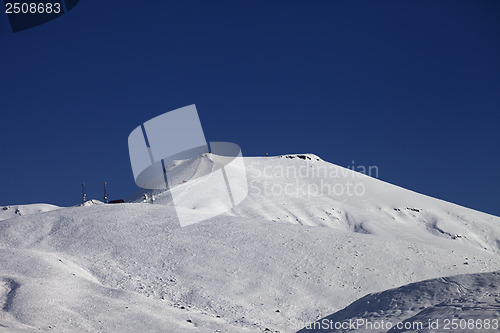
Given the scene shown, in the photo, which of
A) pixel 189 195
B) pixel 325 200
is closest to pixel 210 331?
pixel 189 195

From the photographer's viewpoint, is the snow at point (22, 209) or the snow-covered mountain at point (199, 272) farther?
the snow at point (22, 209)

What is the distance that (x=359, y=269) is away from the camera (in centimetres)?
3036

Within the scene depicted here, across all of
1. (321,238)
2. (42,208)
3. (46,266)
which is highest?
(46,266)

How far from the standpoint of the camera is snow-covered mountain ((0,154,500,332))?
21.0 metres

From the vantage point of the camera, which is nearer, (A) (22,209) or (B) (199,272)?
(B) (199,272)

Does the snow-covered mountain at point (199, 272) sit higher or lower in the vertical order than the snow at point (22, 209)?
higher

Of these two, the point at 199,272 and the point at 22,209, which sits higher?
the point at 199,272

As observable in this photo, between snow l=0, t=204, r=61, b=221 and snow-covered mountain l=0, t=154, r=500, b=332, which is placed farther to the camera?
snow l=0, t=204, r=61, b=221

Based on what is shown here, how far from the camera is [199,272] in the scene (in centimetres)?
2864

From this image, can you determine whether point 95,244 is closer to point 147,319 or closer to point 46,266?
point 46,266

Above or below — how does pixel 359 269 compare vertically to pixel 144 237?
below

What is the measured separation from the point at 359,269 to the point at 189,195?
2548 cm

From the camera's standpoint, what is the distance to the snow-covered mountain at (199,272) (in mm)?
20953

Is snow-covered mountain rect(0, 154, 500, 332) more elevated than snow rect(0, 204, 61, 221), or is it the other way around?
snow-covered mountain rect(0, 154, 500, 332)
